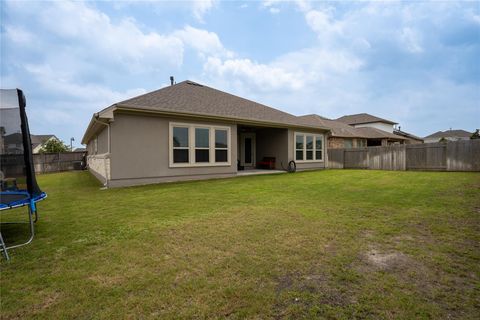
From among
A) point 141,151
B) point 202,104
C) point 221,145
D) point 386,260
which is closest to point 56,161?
point 141,151

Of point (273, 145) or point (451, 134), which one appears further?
point (451, 134)

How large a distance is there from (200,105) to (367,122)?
3138cm

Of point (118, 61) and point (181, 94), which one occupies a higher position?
point (118, 61)

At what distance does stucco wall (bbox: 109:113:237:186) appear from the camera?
28.8ft

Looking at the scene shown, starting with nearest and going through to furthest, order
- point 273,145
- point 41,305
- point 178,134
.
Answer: point 41,305, point 178,134, point 273,145

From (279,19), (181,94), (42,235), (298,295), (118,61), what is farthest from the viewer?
(118,61)

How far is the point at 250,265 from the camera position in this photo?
105 inches

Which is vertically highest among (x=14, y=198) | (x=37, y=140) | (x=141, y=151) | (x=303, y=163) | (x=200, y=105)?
(x=37, y=140)

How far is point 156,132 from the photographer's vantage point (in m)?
9.65

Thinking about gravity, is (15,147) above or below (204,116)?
below

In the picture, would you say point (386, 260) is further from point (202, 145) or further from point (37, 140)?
point (37, 140)

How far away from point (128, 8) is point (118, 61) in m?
5.48

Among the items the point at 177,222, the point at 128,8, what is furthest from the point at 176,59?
the point at 177,222

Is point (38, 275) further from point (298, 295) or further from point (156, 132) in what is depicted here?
point (156, 132)
